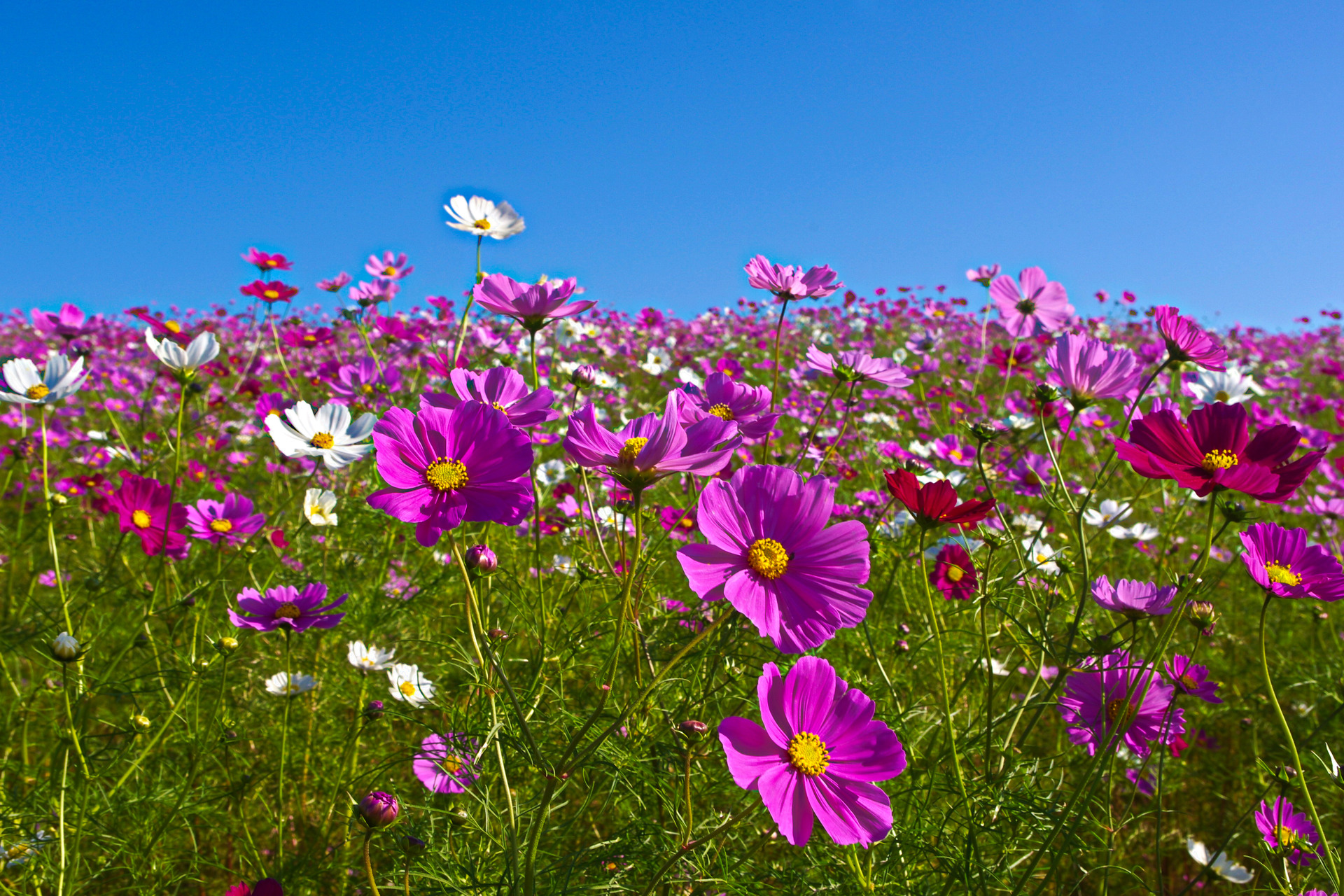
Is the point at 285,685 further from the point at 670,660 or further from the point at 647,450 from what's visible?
the point at 647,450

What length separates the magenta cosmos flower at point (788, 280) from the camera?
116 centimetres

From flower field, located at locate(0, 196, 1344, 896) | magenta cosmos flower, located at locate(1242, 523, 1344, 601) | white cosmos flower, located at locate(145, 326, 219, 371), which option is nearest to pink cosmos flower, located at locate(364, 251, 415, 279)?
flower field, located at locate(0, 196, 1344, 896)

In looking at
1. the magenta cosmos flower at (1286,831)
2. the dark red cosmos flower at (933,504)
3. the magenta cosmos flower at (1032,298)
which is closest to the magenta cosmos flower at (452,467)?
the dark red cosmos flower at (933,504)

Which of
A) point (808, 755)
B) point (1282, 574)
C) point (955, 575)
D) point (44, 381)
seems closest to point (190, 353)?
point (44, 381)

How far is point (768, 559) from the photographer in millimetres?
658

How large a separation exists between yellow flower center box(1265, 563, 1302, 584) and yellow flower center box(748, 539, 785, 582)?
23.0 inches

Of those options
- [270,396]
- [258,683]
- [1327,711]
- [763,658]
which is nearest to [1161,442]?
[763,658]

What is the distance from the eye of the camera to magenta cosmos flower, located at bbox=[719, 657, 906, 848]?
617 millimetres

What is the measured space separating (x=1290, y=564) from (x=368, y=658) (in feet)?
4.75

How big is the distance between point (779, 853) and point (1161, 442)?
94 cm

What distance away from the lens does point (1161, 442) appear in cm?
77

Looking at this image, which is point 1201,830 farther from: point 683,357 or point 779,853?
point 683,357

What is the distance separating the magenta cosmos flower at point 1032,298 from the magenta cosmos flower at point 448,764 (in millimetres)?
1406

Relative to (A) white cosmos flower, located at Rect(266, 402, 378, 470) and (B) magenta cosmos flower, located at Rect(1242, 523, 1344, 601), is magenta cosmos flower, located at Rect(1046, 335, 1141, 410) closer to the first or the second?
(B) magenta cosmos flower, located at Rect(1242, 523, 1344, 601)
